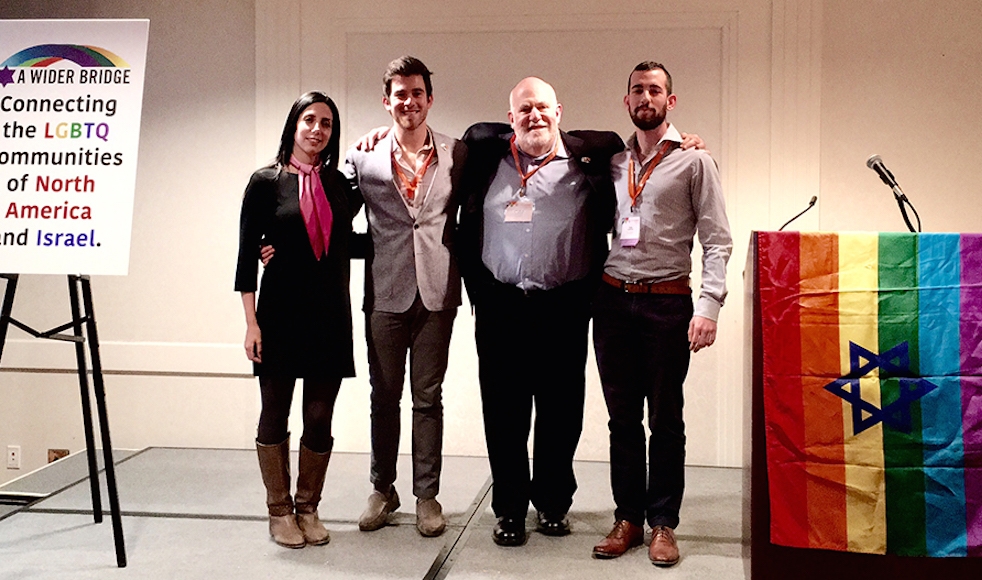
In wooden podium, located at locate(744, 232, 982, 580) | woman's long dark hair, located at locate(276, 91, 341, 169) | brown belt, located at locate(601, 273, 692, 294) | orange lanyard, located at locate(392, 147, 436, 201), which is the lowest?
wooden podium, located at locate(744, 232, 982, 580)

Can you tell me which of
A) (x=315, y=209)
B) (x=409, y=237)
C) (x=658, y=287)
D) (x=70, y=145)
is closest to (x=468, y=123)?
(x=409, y=237)

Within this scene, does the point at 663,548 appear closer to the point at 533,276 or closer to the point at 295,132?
the point at 533,276

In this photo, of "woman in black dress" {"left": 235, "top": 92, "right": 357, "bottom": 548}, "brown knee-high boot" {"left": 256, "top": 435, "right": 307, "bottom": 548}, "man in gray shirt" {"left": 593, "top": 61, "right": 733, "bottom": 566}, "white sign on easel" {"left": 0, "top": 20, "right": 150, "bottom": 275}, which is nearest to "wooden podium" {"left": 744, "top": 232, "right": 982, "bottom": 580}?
"man in gray shirt" {"left": 593, "top": 61, "right": 733, "bottom": 566}

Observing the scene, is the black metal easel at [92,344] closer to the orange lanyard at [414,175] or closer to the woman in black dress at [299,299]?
the woman in black dress at [299,299]

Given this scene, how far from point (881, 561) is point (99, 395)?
232cm

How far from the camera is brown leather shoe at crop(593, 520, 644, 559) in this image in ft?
9.21

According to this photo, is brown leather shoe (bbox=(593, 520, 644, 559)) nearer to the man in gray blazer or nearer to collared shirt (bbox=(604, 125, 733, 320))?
the man in gray blazer

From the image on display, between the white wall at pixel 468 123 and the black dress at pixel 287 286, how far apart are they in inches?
60.9

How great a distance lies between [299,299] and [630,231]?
109 cm

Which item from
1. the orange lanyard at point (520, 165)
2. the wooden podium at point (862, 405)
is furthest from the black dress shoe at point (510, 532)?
the orange lanyard at point (520, 165)

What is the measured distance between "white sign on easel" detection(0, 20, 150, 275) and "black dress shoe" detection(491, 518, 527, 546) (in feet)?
4.81

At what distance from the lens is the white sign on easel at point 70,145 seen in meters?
2.67

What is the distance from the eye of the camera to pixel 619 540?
2.84 metres

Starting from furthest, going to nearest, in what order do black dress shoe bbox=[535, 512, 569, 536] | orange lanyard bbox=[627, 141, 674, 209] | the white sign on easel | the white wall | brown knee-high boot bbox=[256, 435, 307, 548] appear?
the white wall < black dress shoe bbox=[535, 512, 569, 536] < brown knee-high boot bbox=[256, 435, 307, 548] < orange lanyard bbox=[627, 141, 674, 209] < the white sign on easel
